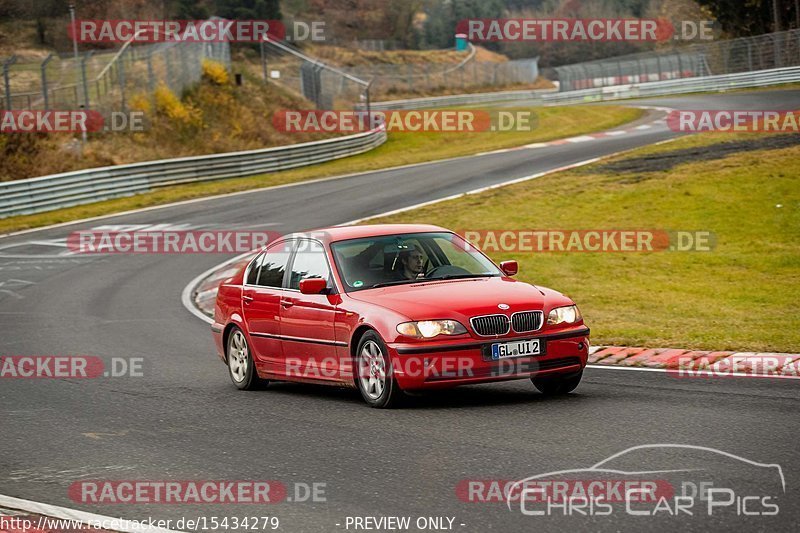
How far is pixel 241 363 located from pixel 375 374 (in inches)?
96.7

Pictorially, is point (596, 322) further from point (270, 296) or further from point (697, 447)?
point (697, 447)

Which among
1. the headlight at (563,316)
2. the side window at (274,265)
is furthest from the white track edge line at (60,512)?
the side window at (274,265)

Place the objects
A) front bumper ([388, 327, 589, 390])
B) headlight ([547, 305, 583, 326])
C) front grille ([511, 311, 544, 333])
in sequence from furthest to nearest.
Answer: headlight ([547, 305, 583, 326])
front grille ([511, 311, 544, 333])
front bumper ([388, 327, 589, 390])

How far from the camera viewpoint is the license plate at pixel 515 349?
8.93 metres

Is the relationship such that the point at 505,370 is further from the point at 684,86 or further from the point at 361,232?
the point at 684,86

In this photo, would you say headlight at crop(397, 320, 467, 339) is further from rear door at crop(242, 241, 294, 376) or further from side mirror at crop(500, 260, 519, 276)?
rear door at crop(242, 241, 294, 376)

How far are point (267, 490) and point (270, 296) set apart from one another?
437cm

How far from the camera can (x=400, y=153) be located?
1823 inches

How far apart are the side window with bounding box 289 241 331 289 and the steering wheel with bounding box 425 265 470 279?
0.89 metres

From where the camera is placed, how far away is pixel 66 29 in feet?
228

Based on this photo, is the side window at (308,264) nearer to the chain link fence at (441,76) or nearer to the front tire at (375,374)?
the front tire at (375,374)

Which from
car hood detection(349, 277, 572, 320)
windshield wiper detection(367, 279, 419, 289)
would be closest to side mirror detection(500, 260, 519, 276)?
car hood detection(349, 277, 572, 320)

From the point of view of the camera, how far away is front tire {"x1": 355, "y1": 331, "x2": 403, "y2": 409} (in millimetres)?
9016

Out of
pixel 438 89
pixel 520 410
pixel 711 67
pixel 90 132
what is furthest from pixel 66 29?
pixel 520 410
